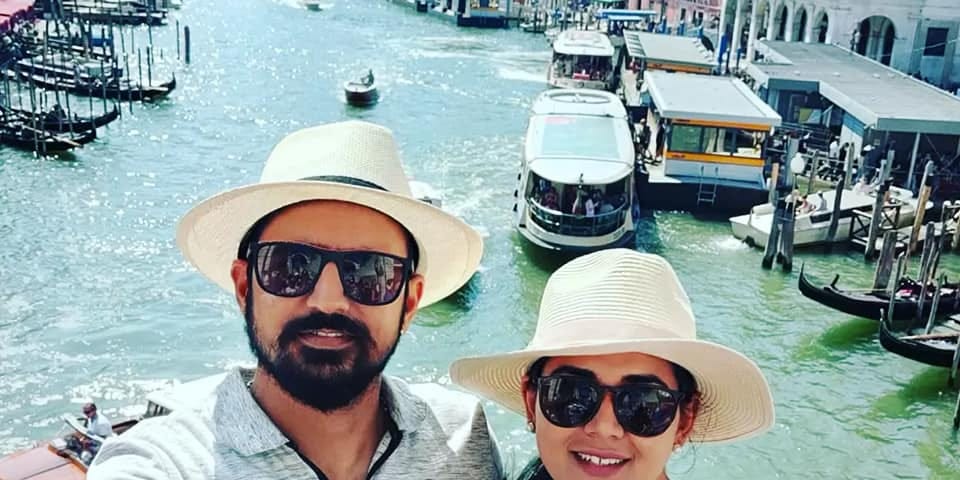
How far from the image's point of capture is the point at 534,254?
1598 cm

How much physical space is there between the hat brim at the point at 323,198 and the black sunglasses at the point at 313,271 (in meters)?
0.10

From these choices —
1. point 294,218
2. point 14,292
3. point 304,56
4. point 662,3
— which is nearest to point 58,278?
point 14,292

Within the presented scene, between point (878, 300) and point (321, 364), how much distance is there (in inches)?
493

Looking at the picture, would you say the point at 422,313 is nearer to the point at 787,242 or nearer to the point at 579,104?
the point at 787,242

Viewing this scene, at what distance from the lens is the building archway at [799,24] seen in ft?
108

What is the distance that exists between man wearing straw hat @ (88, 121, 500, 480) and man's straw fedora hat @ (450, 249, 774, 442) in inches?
11.4

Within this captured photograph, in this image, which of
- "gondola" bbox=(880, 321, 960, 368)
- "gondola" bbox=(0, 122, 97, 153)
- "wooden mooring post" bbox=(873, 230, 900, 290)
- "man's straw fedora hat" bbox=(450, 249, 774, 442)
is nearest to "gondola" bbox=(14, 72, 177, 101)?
"gondola" bbox=(0, 122, 97, 153)

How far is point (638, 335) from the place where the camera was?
2109 mm

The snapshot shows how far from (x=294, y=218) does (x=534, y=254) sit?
548 inches

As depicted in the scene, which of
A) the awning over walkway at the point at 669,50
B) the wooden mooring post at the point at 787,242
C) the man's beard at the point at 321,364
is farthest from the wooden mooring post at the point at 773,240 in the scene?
the man's beard at the point at 321,364

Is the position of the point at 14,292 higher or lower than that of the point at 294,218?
lower

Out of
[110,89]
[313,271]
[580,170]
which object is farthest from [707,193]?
[110,89]

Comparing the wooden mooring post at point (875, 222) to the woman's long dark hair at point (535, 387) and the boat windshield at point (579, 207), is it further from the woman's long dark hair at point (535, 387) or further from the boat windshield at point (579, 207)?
the woman's long dark hair at point (535, 387)

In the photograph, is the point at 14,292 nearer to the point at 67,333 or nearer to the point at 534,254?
the point at 67,333
